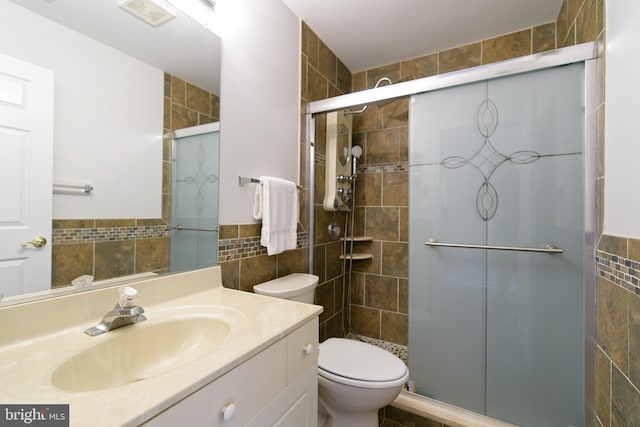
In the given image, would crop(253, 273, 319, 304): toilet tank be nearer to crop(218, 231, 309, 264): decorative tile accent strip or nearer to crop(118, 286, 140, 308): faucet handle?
crop(218, 231, 309, 264): decorative tile accent strip

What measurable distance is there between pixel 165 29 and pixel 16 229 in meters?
0.86

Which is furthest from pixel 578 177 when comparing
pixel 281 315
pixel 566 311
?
pixel 281 315

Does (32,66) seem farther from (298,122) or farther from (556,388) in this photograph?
(556,388)

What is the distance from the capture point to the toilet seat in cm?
117

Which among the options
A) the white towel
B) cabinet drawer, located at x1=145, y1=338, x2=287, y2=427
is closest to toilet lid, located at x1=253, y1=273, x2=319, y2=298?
the white towel

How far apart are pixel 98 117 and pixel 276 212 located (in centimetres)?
82

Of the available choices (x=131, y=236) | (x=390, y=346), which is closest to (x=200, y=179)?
(x=131, y=236)

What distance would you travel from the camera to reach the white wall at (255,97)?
1.26 metres

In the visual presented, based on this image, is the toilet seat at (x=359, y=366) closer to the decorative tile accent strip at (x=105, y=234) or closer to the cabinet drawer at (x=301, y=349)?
the cabinet drawer at (x=301, y=349)

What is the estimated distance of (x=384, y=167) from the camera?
2311 mm

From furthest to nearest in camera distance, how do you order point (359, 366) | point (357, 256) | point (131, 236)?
point (357, 256) → point (359, 366) → point (131, 236)

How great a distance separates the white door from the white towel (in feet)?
2.59

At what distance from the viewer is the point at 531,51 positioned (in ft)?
6.09

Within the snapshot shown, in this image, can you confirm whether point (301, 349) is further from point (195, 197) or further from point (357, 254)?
point (357, 254)
